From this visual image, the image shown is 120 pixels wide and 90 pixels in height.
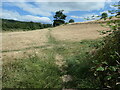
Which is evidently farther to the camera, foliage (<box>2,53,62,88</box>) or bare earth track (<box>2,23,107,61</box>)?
bare earth track (<box>2,23,107,61</box>)

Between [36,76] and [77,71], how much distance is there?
121cm

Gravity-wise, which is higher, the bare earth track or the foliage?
the bare earth track

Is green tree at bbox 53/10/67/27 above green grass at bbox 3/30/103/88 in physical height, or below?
above

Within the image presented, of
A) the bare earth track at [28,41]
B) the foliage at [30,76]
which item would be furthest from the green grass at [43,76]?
the bare earth track at [28,41]

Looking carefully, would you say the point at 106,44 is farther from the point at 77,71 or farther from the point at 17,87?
the point at 17,87

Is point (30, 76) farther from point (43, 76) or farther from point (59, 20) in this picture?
point (59, 20)

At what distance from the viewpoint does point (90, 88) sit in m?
2.51

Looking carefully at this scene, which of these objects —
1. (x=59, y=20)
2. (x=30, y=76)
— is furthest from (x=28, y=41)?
(x=59, y=20)

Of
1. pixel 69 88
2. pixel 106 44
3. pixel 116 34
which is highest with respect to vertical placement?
pixel 116 34

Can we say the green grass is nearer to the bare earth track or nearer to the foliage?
the foliage

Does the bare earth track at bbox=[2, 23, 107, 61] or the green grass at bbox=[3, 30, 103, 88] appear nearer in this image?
the green grass at bbox=[3, 30, 103, 88]

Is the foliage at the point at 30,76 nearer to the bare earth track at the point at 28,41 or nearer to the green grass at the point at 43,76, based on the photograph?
the green grass at the point at 43,76

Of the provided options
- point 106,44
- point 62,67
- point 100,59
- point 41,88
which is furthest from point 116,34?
point 41,88

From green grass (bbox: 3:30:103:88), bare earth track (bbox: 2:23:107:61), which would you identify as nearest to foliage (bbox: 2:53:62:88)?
green grass (bbox: 3:30:103:88)
